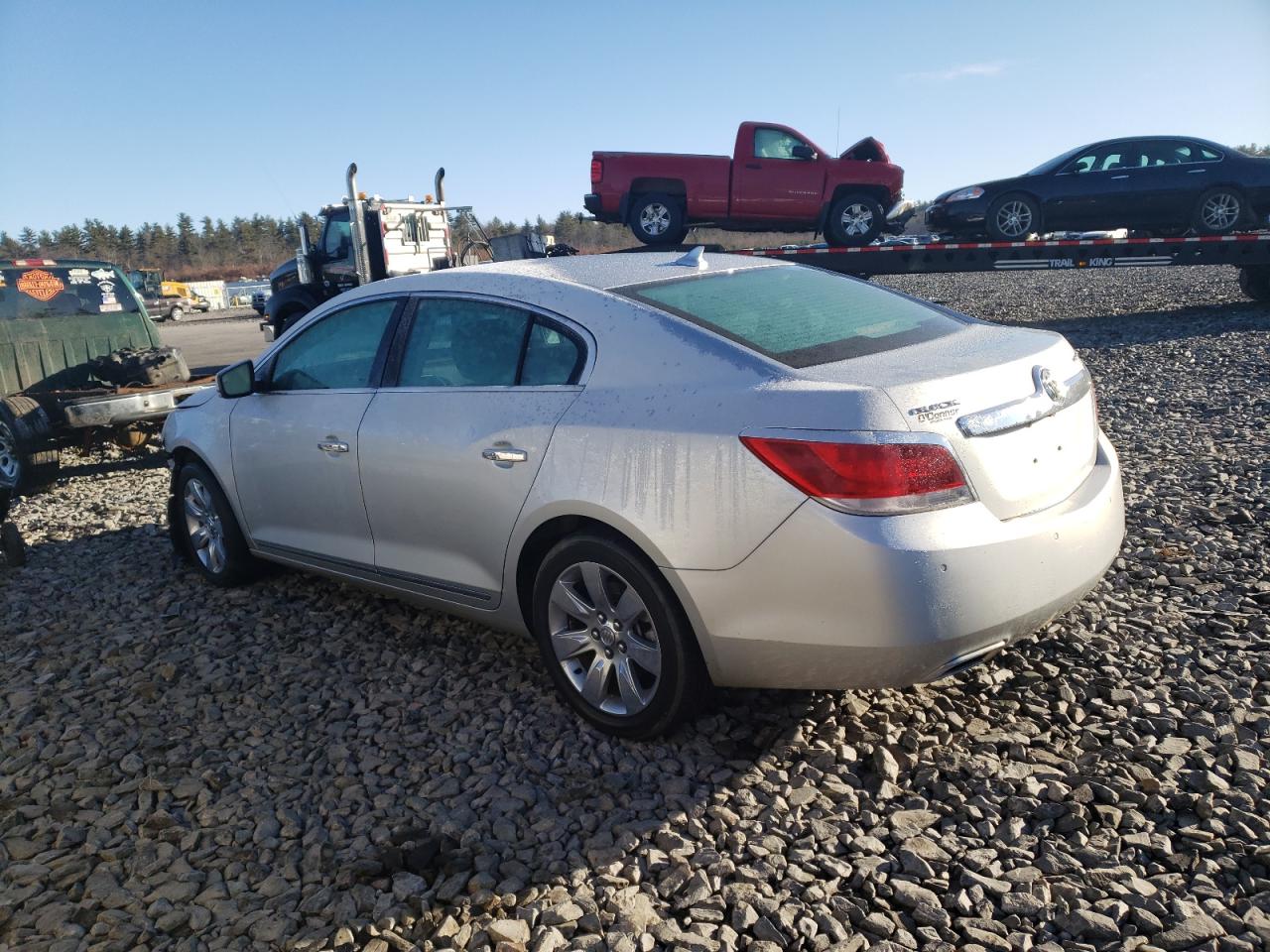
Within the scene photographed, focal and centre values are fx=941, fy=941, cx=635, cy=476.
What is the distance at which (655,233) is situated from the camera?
13.5 meters

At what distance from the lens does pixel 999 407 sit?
2740 mm

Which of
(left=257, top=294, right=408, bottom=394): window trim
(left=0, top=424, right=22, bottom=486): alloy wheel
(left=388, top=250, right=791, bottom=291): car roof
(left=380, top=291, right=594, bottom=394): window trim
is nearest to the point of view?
(left=380, top=291, right=594, bottom=394): window trim

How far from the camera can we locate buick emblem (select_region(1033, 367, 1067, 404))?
115 inches

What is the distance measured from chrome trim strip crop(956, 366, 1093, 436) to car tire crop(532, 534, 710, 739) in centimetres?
102

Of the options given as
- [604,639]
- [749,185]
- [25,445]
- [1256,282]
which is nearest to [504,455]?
[604,639]

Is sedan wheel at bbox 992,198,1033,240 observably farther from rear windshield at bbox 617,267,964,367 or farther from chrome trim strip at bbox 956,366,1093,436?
chrome trim strip at bbox 956,366,1093,436

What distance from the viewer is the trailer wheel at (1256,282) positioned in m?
14.0

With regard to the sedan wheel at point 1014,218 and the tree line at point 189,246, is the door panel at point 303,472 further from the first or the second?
the tree line at point 189,246

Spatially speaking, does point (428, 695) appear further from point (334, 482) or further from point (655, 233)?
point (655, 233)

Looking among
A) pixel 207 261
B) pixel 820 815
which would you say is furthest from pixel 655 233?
pixel 207 261

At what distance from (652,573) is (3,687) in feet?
9.63

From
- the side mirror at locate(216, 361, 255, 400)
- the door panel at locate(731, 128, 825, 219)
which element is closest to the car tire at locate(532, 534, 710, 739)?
the side mirror at locate(216, 361, 255, 400)

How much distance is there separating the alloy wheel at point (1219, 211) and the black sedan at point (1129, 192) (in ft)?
0.04

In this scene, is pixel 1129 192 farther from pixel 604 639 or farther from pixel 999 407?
pixel 604 639
